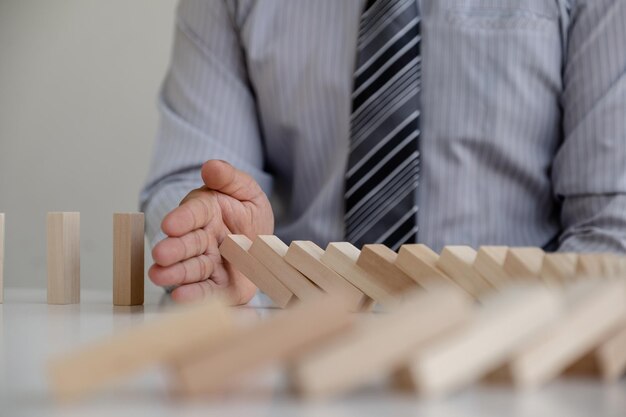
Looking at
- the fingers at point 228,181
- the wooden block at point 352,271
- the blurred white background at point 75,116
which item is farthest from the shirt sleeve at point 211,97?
the blurred white background at point 75,116

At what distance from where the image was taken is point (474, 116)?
1469 millimetres

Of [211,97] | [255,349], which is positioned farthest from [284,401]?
[211,97]

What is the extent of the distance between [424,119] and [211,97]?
0.40 m

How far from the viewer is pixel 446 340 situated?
1.09ft

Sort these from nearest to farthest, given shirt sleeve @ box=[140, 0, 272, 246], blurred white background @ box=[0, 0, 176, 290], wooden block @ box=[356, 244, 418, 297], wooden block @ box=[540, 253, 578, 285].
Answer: wooden block @ box=[540, 253, 578, 285] → wooden block @ box=[356, 244, 418, 297] → shirt sleeve @ box=[140, 0, 272, 246] → blurred white background @ box=[0, 0, 176, 290]

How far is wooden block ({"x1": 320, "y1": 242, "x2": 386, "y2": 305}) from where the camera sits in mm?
705

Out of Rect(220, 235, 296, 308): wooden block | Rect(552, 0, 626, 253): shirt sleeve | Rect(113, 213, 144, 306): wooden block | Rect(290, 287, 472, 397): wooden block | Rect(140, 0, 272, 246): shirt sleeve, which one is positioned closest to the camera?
Rect(290, 287, 472, 397): wooden block

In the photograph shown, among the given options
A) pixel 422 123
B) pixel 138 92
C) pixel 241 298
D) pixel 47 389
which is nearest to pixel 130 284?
pixel 241 298

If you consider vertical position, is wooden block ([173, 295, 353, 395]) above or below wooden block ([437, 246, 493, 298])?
above

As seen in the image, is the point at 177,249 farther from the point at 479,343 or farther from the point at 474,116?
the point at 474,116

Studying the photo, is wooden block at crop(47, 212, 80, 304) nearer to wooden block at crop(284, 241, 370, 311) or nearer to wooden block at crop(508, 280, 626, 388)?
wooden block at crop(284, 241, 370, 311)

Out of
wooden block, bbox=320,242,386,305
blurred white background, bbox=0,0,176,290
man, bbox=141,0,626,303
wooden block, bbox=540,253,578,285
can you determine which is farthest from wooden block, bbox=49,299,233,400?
blurred white background, bbox=0,0,176,290

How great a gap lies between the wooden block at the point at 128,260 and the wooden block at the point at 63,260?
0.16ft

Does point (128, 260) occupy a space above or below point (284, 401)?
below
